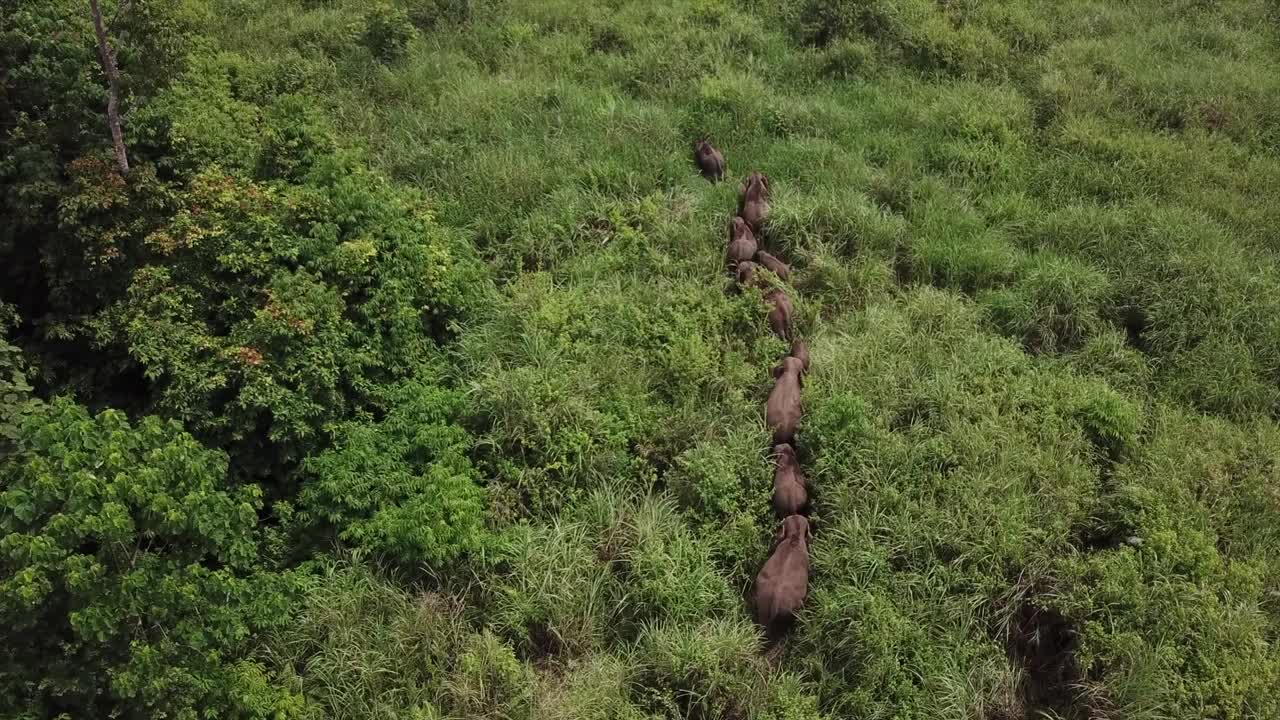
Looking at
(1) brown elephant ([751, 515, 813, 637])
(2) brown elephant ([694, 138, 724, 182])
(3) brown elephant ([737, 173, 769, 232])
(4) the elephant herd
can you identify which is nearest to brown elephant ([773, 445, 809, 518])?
(4) the elephant herd

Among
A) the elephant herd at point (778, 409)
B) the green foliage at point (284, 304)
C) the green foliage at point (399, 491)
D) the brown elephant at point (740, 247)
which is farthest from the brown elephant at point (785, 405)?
the green foliage at point (284, 304)

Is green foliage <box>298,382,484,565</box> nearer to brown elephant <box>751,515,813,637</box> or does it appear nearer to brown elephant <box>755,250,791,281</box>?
brown elephant <box>751,515,813,637</box>

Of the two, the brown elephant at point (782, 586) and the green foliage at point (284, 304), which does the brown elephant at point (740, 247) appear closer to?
the green foliage at point (284, 304)

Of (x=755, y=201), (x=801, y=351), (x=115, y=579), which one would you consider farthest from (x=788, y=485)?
(x=115, y=579)

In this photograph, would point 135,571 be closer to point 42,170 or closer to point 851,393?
point 42,170

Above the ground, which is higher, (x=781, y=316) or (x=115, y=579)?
(x=115, y=579)

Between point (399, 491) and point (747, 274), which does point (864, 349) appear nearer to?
point (747, 274)

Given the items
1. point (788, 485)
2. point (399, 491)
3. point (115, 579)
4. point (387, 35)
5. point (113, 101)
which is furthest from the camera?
point (387, 35)
